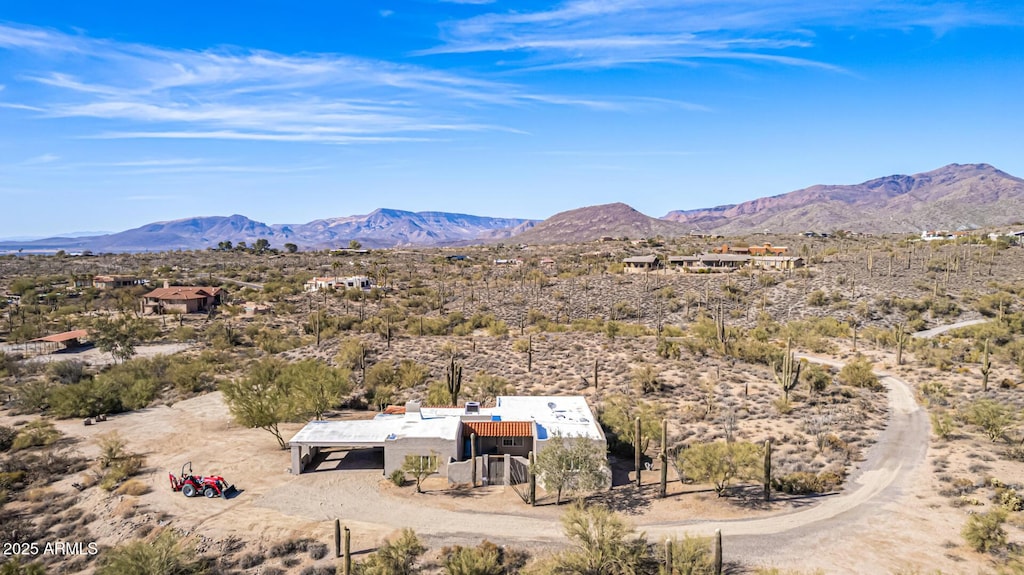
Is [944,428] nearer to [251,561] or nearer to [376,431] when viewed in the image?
[376,431]

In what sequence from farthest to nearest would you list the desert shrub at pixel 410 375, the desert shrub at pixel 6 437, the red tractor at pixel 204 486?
the desert shrub at pixel 410 375
the desert shrub at pixel 6 437
the red tractor at pixel 204 486

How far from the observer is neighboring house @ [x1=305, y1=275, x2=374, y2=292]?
237 feet

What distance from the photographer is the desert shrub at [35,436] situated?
24.3m

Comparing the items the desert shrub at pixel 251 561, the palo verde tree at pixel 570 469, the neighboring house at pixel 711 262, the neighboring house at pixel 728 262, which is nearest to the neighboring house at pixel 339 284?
the neighboring house at pixel 728 262

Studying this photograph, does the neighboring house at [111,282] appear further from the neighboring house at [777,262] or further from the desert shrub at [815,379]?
the neighboring house at [777,262]

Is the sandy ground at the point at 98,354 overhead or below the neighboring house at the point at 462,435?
below

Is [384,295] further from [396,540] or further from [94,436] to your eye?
[396,540]

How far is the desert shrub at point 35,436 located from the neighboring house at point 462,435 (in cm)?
1256

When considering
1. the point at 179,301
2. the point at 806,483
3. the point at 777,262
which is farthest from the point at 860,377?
the point at 179,301

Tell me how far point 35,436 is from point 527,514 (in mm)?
22637

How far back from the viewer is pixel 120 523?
17.9 m

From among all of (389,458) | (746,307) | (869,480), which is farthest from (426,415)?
(746,307)

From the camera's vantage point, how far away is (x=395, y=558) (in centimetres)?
1490

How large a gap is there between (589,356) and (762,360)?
1200cm
